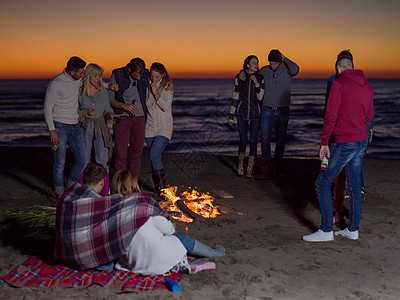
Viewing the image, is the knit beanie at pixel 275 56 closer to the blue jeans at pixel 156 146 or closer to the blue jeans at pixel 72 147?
the blue jeans at pixel 156 146

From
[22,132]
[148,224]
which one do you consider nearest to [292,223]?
[148,224]

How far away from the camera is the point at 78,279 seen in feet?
13.0

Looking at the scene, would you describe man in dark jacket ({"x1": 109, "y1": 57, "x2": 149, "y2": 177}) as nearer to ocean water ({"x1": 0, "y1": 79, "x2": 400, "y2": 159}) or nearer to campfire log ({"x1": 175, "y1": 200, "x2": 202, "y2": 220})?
campfire log ({"x1": 175, "y1": 200, "x2": 202, "y2": 220})

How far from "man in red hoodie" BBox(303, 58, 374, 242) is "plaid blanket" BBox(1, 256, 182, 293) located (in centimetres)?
192

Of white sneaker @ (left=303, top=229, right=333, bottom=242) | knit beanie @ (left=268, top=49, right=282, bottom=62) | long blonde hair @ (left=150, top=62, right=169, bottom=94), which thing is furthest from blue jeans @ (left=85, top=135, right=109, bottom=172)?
knit beanie @ (left=268, top=49, right=282, bottom=62)

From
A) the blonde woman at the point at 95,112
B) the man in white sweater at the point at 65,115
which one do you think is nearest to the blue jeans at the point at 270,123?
the blonde woman at the point at 95,112

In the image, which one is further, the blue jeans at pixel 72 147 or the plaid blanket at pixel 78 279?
the blue jeans at pixel 72 147

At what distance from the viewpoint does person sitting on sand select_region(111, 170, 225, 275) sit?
12.9 feet

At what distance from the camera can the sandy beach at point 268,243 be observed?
3814mm

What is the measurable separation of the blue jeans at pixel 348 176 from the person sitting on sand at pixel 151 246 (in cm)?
170

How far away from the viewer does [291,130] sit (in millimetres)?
22156

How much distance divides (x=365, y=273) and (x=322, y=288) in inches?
23.0

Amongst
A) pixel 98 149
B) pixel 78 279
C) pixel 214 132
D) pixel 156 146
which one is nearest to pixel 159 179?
pixel 156 146

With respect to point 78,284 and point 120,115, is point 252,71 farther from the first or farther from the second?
point 78,284
